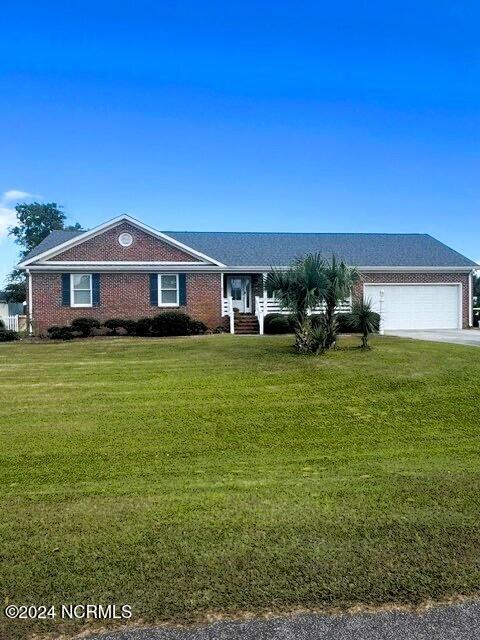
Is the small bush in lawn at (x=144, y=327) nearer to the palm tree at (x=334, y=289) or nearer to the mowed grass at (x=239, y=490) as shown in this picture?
the palm tree at (x=334, y=289)

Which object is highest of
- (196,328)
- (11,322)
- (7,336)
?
(11,322)

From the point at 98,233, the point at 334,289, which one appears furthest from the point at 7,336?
the point at 334,289

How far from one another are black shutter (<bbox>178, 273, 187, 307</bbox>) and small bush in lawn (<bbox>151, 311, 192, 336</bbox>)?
138 centimetres

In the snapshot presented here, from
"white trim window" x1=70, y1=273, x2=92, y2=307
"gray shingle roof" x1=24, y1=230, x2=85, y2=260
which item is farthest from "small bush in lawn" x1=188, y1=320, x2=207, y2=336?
"gray shingle roof" x1=24, y1=230, x2=85, y2=260

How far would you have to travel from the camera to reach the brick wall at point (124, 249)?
76.7ft

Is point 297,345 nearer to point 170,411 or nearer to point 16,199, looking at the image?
point 170,411

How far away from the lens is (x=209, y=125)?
20516 millimetres

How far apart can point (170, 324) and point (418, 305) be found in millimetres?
12863

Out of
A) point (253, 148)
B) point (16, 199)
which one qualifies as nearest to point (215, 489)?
point (253, 148)

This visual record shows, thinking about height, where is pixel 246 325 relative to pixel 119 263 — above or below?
below

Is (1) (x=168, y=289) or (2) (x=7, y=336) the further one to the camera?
(1) (x=168, y=289)

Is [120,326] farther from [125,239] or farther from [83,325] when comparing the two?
[125,239]

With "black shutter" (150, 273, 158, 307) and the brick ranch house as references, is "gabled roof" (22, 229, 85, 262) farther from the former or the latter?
"black shutter" (150, 273, 158, 307)

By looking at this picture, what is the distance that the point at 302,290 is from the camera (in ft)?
43.4
